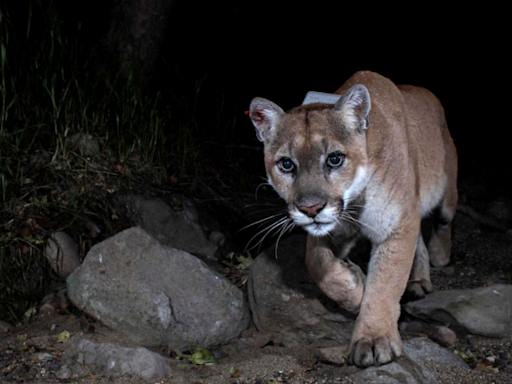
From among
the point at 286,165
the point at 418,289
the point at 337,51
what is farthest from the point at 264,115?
the point at 337,51

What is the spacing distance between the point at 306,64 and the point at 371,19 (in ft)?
3.44

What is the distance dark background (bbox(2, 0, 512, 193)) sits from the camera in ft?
23.8

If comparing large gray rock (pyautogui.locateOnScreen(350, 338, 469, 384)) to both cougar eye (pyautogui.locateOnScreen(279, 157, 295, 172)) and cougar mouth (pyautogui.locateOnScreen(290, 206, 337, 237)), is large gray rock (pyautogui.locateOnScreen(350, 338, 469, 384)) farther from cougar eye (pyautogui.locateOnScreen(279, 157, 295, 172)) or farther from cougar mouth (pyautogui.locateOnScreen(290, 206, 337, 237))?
cougar eye (pyautogui.locateOnScreen(279, 157, 295, 172))

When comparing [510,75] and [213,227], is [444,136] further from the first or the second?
[510,75]

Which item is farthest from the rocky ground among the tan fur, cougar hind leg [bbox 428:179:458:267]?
cougar hind leg [bbox 428:179:458:267]

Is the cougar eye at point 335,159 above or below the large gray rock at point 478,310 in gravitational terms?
above

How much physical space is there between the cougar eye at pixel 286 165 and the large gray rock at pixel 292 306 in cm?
102

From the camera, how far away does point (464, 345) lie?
3.86 m

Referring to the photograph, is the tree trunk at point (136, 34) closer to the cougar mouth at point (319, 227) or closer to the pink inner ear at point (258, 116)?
the pink inner ear at point (258, 116)

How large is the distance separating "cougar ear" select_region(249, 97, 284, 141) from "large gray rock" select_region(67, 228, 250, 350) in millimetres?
1111

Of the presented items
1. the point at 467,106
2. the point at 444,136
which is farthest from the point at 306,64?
the point at 444,136

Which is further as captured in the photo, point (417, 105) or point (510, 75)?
point (510, 75)

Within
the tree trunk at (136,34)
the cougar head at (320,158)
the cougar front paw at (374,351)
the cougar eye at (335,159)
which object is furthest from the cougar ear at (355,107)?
the tree trunk at (136,34)

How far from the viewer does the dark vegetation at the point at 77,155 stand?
4570mm
